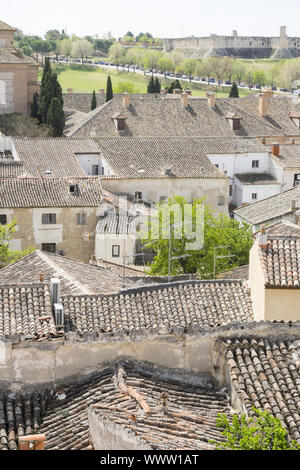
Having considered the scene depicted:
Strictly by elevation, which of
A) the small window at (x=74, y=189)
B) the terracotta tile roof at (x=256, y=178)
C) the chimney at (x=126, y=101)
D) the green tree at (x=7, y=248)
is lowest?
the green tree at (x=7, y=248)

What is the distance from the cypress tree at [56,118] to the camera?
57.5 meters

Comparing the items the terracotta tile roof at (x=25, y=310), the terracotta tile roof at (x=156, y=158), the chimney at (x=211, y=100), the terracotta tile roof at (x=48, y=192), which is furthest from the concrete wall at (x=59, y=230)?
the chimney at (x=211, y=100)

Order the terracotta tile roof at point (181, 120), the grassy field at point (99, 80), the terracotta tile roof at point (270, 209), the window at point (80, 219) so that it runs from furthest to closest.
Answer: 1. the grassy field at point (99, 80)
2. the terracotta tile roof at point (181, 120)
3. the window at point (80, 219)
4. the terracotta tile roof at point (270, 209)

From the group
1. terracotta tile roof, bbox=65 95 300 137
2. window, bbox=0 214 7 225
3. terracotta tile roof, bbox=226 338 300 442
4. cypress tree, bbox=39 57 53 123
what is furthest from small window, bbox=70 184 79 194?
terracotta tile roof, bbox=226 338 300 442

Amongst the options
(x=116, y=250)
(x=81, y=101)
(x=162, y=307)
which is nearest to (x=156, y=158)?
(x=116, y=250)

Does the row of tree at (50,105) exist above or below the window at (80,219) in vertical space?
above

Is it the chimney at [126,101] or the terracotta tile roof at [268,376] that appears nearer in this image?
the terracotta tile roof at [268,376]

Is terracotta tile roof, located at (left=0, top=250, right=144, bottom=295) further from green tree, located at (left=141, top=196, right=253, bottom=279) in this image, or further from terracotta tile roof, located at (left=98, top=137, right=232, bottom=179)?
terracotta tile roof, located at (left=98, top=137, right=232, bottom=179)

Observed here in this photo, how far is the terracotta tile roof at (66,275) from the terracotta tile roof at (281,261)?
417 cm

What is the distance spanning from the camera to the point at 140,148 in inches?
1813

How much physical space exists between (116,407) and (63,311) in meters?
5.59

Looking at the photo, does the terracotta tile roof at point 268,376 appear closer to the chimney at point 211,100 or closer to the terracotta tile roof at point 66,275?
the terracotta tile roof at point 66,275

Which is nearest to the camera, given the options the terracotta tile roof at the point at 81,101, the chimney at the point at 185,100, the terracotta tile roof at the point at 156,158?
the terracotta tile roof at the point at 156,158
